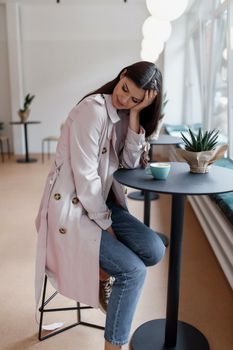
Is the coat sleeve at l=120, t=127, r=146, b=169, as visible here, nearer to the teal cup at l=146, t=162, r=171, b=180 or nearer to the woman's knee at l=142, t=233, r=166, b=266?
the teal cup at l=146, t=162, r=171, b=180

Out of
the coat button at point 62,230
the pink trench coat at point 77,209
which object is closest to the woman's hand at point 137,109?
the pink trench coat at point 77,209

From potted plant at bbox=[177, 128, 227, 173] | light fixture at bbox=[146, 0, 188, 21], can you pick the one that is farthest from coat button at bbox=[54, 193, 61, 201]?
light fixture at bbox=[146, 0, 188, 21]

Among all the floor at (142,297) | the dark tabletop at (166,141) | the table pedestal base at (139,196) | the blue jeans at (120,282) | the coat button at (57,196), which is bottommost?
the floor at (142,297)

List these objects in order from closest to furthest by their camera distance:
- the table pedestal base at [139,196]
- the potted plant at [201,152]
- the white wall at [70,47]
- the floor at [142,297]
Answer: the potted plant at [201,152]
the floor at [142,297]
the table pedestal base at [139,196]
the white wall at [70,47]

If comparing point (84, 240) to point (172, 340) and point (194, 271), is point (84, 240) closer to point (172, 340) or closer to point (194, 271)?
point (172, 340)

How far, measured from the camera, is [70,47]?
249 inches

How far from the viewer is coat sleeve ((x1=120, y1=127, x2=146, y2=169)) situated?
1.51 metres

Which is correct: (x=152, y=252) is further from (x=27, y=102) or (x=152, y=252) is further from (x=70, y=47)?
(x=70, y=47)

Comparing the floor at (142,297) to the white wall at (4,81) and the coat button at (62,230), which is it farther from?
the white wall at (4,81)

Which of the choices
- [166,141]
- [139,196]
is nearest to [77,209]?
[166,141]

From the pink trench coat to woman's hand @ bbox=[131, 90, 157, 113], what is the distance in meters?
0.11

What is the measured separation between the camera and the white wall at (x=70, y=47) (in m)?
6.16

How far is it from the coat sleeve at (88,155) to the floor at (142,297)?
0.70m

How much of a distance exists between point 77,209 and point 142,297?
950 millimetres
